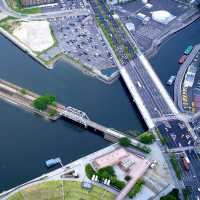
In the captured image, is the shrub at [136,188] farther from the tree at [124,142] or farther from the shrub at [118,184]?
the tree at [124,142]

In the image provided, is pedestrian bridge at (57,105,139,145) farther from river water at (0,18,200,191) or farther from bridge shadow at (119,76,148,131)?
bridge shadow at (119,76,148,131)

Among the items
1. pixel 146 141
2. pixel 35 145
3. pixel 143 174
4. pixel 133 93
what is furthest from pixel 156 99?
pixel 35 145

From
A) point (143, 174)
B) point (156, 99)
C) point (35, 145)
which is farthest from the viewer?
point (156, 99)

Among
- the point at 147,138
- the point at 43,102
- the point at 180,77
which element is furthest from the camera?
the point at 180,77

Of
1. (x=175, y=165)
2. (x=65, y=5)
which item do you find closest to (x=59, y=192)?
(x=175, y=165)

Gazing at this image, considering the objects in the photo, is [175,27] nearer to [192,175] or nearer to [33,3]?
[33,3]

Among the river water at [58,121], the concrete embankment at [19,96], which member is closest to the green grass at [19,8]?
the river water at [58,121]

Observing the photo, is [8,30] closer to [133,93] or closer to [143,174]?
[133,93]
